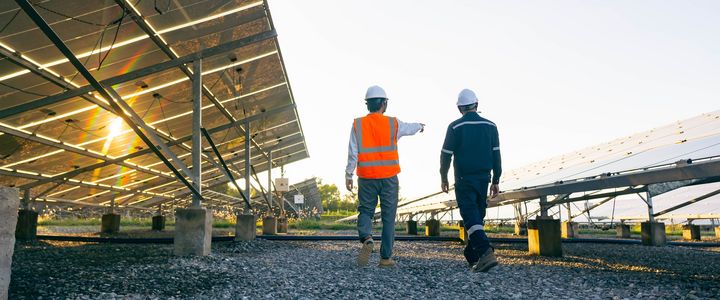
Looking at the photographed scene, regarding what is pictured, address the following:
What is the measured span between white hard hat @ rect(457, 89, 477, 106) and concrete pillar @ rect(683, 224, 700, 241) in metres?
12.0

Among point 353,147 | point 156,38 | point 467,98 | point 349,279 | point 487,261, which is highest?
point 156,38

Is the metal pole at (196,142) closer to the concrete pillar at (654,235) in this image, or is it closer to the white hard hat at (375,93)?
the white hard hat at (375,93)

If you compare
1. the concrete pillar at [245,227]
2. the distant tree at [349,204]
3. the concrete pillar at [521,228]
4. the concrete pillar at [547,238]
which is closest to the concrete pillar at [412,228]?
the concrete pillar at [521,228]

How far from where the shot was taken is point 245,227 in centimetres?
1172

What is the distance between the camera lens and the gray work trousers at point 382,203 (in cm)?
586

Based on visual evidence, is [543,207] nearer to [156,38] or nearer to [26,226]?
[156,38]

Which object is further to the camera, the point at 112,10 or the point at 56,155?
the point at 56,155

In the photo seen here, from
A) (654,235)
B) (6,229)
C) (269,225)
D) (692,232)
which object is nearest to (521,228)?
(692,232)

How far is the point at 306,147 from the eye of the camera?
24.4 meters

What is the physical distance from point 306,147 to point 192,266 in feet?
60.7

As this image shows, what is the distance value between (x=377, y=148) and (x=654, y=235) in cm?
770

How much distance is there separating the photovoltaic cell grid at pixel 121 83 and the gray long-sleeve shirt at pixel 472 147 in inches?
195

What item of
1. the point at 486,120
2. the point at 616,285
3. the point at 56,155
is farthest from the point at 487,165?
the point at 56,155

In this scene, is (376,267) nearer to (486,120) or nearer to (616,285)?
(486,120)
